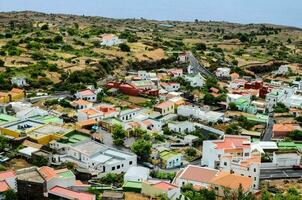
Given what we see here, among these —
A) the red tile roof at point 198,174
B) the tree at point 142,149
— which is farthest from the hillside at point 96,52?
the red tile roof at point 198,174

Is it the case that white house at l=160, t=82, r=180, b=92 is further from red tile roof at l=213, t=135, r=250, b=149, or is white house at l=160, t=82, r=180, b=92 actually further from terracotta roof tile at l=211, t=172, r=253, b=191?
terracotta roof tile at l=211, t=172, r=253, b=191

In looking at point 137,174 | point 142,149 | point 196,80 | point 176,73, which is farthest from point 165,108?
point 176,73

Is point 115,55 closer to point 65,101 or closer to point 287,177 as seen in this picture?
point 65,101

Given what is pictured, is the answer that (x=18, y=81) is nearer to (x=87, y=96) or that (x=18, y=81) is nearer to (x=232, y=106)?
(x=87, y=96)

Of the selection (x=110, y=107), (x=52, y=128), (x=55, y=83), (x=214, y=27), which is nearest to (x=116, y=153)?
(x=52, y=128)

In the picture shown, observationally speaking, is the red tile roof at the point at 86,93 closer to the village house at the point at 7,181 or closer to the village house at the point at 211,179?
the village house at the point at 211,179

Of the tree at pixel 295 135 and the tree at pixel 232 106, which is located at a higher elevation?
the tree at pixel 232 106
